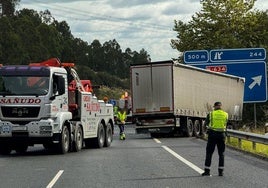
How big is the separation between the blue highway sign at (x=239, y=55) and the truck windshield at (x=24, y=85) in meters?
17.6

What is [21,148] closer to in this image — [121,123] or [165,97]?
[121,123]

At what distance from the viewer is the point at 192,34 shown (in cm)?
5331

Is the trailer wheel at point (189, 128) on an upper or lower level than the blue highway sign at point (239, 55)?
lower

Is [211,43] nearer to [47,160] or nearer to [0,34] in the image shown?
[47,160]

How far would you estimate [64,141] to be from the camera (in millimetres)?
20359

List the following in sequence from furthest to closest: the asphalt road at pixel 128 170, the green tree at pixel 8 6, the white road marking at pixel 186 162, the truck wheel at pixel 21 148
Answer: the green tree at pixel 8 6
the truck wheel at pixel 21 148
the white road marking at pixel 186 162
the asphalt road at pixel 128 170

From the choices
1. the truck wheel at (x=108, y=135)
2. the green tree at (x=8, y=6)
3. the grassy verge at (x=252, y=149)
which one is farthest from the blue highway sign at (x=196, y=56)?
the green tree at (x=8, y=6)

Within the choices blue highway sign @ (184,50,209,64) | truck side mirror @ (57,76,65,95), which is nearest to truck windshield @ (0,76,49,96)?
truck side mirror @ (57,76,65,95)

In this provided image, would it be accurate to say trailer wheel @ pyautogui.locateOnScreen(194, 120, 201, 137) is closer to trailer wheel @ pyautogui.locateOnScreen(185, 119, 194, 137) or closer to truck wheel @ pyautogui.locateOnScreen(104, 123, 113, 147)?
trailer wheel @ pyautogui.locateOnScreen(185, 119, 194, 137)

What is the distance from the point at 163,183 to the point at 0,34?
8018 cm

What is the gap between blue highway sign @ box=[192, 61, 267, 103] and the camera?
32594 millimetres

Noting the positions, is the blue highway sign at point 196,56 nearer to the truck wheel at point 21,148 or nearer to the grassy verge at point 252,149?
the grassy verge at point 252,149

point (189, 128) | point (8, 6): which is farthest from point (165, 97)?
point (8, 6)

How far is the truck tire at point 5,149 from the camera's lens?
68.6ft
